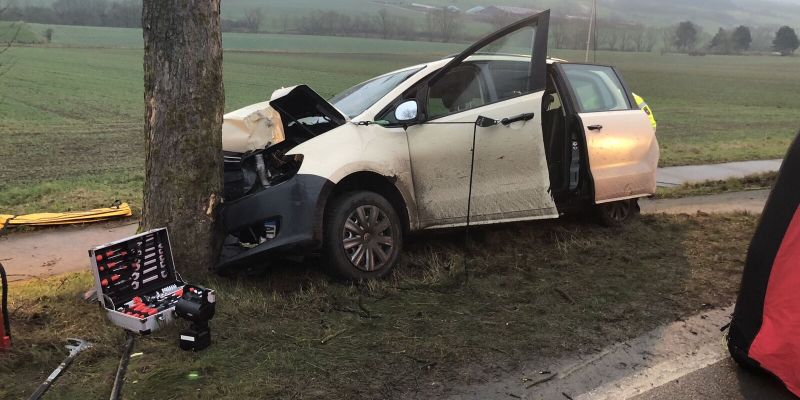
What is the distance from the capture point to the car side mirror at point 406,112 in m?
4.71

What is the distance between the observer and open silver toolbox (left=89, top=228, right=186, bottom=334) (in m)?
3.62

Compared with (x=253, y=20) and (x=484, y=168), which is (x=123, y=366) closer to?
(x=484, y=168)

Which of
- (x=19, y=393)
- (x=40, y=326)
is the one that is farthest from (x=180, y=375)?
(x=40, y=326)

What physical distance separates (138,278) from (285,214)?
102cm

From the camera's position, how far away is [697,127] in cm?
2806

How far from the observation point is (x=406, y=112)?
471 cm

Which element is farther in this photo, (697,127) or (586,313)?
(697,127)

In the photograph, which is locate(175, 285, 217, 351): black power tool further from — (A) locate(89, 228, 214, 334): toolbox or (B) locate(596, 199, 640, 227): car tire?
(B) locate(596, 199, 640, 227): car tire

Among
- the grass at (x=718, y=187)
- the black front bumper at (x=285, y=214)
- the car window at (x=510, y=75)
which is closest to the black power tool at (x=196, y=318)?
the black front bumper at (x=285, y=214)

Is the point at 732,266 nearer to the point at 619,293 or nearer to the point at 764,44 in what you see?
the point at 619,293

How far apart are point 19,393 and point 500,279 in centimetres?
318

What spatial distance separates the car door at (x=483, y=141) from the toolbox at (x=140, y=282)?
1.88 meters

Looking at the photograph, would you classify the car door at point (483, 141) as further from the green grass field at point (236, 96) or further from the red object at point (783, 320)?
the green grass field at point (236, 96)

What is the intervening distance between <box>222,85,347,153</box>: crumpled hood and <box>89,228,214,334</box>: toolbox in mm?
1219
